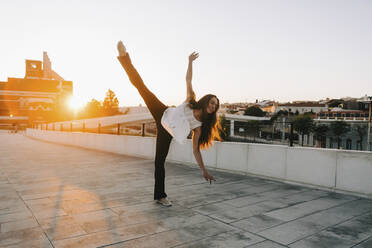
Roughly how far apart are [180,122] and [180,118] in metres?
0.06

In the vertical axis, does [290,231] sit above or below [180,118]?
below

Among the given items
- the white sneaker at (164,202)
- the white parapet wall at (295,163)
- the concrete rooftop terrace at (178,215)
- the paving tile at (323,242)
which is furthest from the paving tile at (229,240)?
the white parapet wall at (295,163)

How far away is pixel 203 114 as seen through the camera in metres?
3.84

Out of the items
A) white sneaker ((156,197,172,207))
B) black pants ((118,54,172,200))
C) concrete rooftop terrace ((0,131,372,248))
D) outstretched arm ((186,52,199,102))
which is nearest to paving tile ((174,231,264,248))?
concrete rooftop terrace ((0,131,372,248))

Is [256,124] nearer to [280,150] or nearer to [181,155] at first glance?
[280,150]

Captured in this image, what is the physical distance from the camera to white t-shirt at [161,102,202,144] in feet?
11.9

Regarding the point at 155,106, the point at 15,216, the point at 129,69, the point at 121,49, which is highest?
the point at 121,49

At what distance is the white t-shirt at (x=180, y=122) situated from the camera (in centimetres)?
363

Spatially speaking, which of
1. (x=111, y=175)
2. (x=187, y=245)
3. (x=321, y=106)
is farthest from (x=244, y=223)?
(x=321, y=106)

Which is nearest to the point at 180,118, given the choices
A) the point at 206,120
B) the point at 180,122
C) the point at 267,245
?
the point at 180,122

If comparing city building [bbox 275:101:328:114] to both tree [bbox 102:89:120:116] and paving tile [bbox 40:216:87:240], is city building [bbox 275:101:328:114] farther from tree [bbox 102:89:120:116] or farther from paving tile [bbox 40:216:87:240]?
paving tile [bbox 40:216:87:240]

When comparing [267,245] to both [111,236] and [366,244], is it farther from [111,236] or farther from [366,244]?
[111,236]

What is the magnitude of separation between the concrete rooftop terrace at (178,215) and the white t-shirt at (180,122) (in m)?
1.12

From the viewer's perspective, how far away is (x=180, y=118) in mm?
3693
